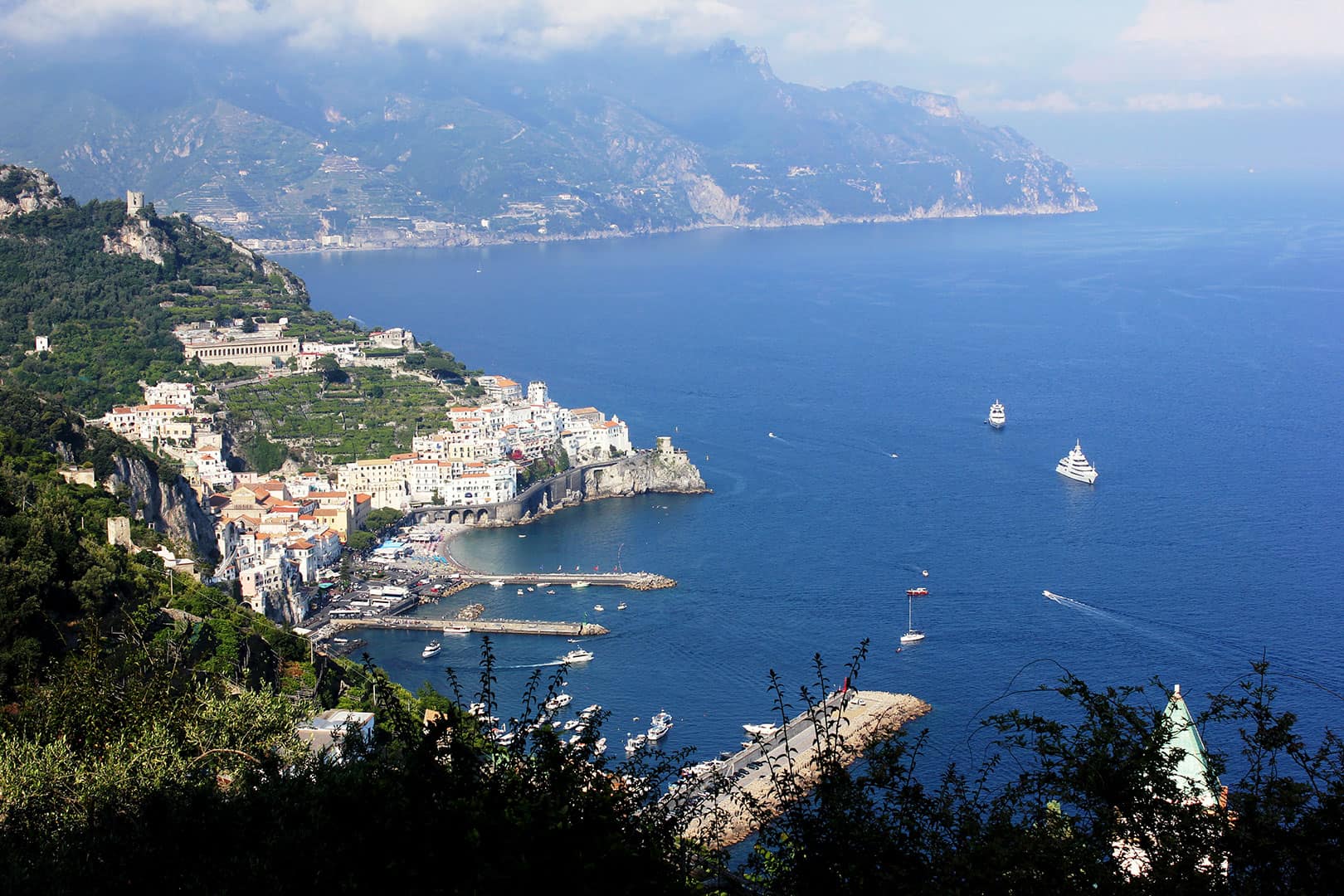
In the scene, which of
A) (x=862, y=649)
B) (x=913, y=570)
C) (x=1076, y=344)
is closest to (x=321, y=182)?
(x=1076, y=344)

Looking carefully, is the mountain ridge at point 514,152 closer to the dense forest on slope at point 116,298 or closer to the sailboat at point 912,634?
the dense forest on slope at point 116,298

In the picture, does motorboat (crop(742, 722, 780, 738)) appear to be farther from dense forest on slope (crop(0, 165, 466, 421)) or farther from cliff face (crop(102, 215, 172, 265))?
cliff face (crop(102, 215, 172, 265))

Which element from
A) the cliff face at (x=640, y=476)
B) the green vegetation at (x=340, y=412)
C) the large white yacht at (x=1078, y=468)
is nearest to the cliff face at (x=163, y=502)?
the green vegetation at (x=340, y=412)

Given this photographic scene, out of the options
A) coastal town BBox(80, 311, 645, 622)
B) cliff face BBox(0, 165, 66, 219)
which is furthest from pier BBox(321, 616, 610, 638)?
cliff face BBox(0, 165, 66, 219)

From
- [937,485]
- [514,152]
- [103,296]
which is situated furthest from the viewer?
[514,152]

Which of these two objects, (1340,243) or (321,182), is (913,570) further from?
(321,182)

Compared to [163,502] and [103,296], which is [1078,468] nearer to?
[163,502]

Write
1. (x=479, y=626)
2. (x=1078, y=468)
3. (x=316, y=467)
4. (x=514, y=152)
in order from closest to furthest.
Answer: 1. (x=479, y=626)
2. (x=316, y=467)
3. (x=1078, y=468)
4. (x=514, y=152)

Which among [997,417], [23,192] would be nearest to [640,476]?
[997,417]
